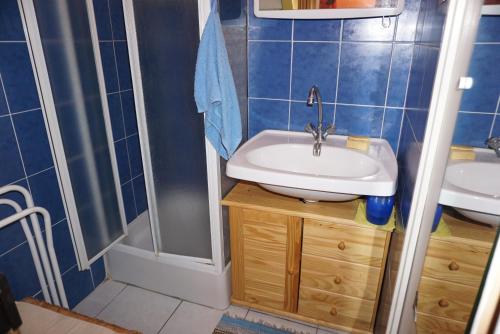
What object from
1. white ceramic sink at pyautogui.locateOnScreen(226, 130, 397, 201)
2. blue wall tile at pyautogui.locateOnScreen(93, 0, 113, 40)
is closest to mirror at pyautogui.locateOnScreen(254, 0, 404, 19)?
white ceramic sink at pyautogui.locateOnScreen(226, 130, 397, 201)

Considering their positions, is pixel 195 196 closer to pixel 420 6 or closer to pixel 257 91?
pixel 257 91

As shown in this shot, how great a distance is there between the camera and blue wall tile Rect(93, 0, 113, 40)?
1834mm

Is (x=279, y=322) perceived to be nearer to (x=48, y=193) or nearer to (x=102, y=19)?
(x=48, y=193)

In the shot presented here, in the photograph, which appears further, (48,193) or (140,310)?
(140,310)

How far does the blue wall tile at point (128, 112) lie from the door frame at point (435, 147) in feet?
5.75

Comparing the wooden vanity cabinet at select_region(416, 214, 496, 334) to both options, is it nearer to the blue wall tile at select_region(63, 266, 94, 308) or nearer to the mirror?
the mirror

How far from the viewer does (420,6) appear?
137 cm

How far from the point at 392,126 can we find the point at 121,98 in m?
1.54

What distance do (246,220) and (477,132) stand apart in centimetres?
101

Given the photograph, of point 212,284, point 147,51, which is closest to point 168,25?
point 147,51

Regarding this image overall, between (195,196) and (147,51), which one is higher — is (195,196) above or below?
below

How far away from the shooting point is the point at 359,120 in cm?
164

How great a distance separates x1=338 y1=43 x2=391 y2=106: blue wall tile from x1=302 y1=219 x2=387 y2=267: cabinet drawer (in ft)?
1.97

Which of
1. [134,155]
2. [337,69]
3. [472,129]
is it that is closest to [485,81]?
[472,129]
